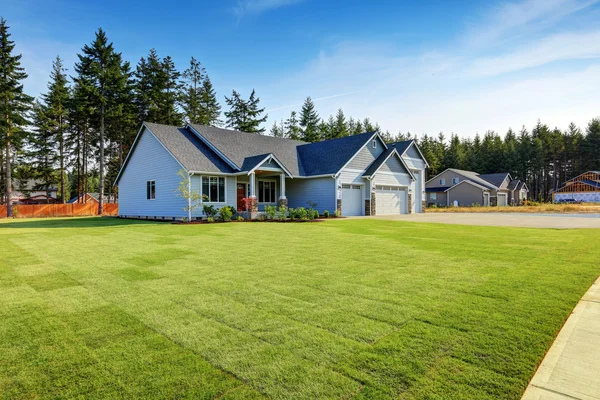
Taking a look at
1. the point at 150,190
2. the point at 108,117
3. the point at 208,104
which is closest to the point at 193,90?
the point at 208,104

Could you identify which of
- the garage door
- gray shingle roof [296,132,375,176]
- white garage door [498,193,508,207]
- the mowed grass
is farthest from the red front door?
white garage door [498,193,508,207]

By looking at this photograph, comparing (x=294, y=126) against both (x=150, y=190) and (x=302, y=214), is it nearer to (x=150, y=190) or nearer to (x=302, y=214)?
(x=150, y=190)

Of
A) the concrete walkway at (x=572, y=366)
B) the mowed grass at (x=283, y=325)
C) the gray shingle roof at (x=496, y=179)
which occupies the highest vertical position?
the gray shingle roof at (x=496, y=179)

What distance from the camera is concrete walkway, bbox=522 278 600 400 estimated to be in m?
2.29

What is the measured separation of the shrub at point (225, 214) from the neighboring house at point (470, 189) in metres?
36.7

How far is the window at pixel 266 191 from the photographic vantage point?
79.5ft

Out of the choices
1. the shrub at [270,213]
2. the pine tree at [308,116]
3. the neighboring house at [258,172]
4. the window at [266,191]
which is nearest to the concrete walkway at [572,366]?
the shrub at [270,213]

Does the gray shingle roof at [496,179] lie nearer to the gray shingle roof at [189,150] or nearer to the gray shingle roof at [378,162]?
the gray shingle roof at [378,162]

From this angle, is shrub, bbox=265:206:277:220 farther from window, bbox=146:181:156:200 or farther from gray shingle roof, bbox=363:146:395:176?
gray shingle roof, bbox=363:146:395:176

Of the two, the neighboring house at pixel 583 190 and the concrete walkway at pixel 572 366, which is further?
the neighboring house at pixel 583 190

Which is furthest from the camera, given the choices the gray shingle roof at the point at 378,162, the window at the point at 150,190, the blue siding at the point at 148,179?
the gray shingle roof at the point at 378,162

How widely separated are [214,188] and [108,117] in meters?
17.1

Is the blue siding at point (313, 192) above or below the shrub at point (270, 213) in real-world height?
above

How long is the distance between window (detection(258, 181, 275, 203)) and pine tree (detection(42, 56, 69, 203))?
23.2 metres
